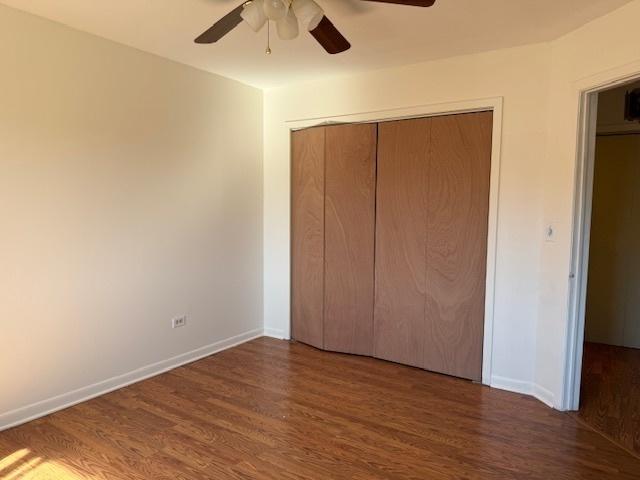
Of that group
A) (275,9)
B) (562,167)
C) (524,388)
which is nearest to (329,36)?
(275,9)

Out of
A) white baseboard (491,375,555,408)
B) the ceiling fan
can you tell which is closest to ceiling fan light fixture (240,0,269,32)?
the ceiling fan

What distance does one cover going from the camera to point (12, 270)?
102 inches

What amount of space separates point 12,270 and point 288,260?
2269mm

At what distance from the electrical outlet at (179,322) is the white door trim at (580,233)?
2839 mm

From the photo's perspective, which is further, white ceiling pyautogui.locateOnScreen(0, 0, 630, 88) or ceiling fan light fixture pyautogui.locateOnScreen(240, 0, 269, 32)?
white ceiling pyautogui.locateOnScreen(0, 0, 630, 88)

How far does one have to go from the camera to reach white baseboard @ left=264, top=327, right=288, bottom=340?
14.4ft

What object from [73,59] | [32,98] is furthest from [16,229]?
[73,59]

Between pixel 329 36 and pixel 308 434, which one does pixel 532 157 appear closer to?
pixel 329 36

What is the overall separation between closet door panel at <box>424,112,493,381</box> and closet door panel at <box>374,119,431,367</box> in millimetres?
80

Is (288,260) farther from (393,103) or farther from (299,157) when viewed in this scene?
(393,103)

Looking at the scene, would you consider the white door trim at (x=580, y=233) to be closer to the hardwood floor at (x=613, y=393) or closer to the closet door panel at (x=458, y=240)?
the hardwood floor at (x=613, y=393)

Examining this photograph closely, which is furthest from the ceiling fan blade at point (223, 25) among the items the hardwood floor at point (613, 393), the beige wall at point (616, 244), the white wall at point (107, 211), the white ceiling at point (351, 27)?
the beige wall at point (616, 244)

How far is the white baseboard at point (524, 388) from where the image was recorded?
9.84 feet

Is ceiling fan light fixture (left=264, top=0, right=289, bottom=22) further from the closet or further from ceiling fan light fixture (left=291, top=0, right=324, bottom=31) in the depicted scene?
the closet
